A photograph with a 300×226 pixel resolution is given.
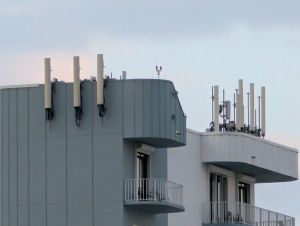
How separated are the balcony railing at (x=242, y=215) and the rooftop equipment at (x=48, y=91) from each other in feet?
45.3

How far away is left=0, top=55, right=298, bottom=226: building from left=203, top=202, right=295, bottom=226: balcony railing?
7891mm

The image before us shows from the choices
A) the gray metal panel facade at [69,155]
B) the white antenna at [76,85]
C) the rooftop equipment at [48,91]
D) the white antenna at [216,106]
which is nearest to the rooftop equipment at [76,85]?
the white antenna at [76,85]

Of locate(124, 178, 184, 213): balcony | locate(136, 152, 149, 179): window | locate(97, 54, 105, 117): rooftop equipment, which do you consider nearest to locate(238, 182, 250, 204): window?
locate(124, 178, 184, 213): balcony

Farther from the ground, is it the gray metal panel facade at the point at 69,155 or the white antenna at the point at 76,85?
the white antenna at the point at 76,85

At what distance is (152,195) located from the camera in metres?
83.4

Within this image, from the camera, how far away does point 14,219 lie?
83938 millimetres

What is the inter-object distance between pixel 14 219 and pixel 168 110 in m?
8.90

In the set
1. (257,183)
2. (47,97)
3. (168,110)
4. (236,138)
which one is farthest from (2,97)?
(257,183)

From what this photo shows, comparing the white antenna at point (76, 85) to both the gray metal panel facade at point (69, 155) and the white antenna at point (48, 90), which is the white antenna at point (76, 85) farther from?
the white antenna at point (48, 90)

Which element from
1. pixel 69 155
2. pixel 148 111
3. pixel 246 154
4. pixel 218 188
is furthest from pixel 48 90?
pixel 218 188

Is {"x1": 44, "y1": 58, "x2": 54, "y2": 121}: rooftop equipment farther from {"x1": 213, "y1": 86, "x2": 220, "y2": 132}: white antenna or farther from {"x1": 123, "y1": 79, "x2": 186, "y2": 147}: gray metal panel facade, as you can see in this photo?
{"x1": 213, "y1": 86, "x2": 220, "y2": 132}: white antenna

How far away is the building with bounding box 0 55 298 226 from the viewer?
82.3m

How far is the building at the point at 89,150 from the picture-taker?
82.3 m

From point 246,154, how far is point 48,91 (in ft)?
49.7
